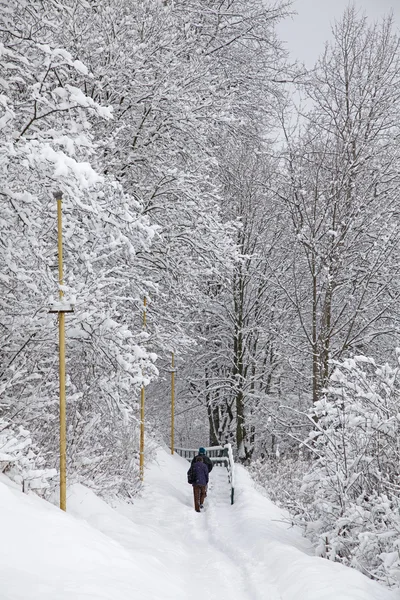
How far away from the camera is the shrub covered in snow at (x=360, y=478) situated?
6.67m

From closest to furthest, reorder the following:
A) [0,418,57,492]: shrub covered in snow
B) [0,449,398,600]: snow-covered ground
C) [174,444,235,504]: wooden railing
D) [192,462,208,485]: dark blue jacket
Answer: [0,449,398,600]: snow-covered ground → [0,418,57,492]: shrub covered in snow → [192,462,208,485]: dark blue jacket → [174,444,235,504]: wooden railing

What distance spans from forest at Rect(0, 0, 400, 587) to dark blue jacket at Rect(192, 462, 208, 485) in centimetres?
133

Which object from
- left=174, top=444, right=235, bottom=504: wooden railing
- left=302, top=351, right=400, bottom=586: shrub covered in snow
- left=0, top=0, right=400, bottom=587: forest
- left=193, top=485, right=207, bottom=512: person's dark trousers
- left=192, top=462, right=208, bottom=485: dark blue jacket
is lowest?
left=174, top=444, right=235, bottom=504: wooden railing

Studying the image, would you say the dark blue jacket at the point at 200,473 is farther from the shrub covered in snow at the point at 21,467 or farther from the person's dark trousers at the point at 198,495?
the shrub covered in snow at the point at 21,467

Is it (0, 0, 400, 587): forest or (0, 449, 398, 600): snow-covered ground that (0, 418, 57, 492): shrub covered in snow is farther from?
(0, 449, 398, 600): snow-covered ground

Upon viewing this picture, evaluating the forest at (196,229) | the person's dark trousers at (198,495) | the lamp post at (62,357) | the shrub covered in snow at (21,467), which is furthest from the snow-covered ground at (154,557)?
the person's dark trousers at (198,495)

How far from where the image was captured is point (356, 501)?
7273mm

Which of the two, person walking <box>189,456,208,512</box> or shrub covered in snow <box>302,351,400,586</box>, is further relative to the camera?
person walking <box>189,456,208,512</box>

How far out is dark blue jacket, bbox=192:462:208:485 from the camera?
1338 centimetres

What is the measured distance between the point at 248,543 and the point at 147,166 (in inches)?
317

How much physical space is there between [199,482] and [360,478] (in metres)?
6.41

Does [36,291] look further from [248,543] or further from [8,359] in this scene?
[248,543]

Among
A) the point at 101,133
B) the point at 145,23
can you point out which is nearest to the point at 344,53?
the point at 145,23

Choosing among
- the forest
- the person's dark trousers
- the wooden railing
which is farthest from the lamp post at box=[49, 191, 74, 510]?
the wooden railing
